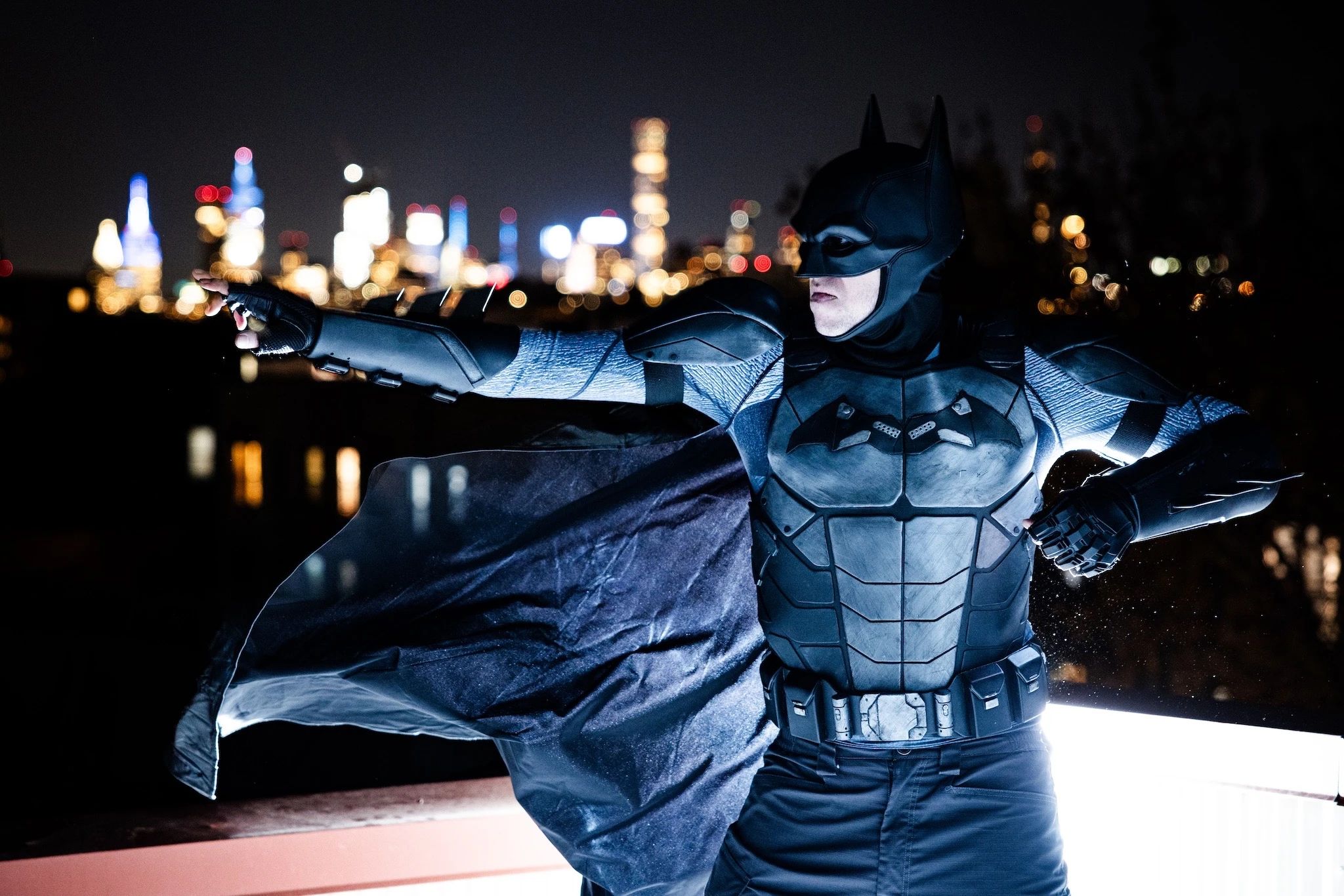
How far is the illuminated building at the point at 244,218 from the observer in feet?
309

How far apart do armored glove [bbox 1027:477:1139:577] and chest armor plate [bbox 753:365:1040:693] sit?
0.39 ft

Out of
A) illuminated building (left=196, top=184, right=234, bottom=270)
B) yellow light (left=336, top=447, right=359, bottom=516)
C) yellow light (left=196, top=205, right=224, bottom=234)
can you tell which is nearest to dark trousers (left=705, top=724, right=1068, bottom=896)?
yellow light (left=336, top=447, right=359, bottom=516)

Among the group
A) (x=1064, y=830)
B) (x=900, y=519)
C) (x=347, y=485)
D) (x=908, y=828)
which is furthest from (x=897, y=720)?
(x=347, y=485)

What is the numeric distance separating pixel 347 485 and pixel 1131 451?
18620 mm

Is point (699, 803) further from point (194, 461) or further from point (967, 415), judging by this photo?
point (194, 461)

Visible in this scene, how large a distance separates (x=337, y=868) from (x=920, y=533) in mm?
2279

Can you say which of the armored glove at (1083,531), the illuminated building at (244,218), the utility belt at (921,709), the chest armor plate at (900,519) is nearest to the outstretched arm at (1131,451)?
the armored glove at (1083,531)

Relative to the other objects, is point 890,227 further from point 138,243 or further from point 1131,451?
point 138,243

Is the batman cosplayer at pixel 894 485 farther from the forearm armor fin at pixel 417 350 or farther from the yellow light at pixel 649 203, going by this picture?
the yellow light at pixel 649 203


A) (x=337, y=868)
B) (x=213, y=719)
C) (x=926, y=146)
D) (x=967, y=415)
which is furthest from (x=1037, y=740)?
(x=337, y=868)

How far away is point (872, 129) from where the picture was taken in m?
2.39

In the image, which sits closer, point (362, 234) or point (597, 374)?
point (597, 374)

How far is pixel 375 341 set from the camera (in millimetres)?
2268

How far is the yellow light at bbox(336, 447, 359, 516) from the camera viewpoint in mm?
17359
